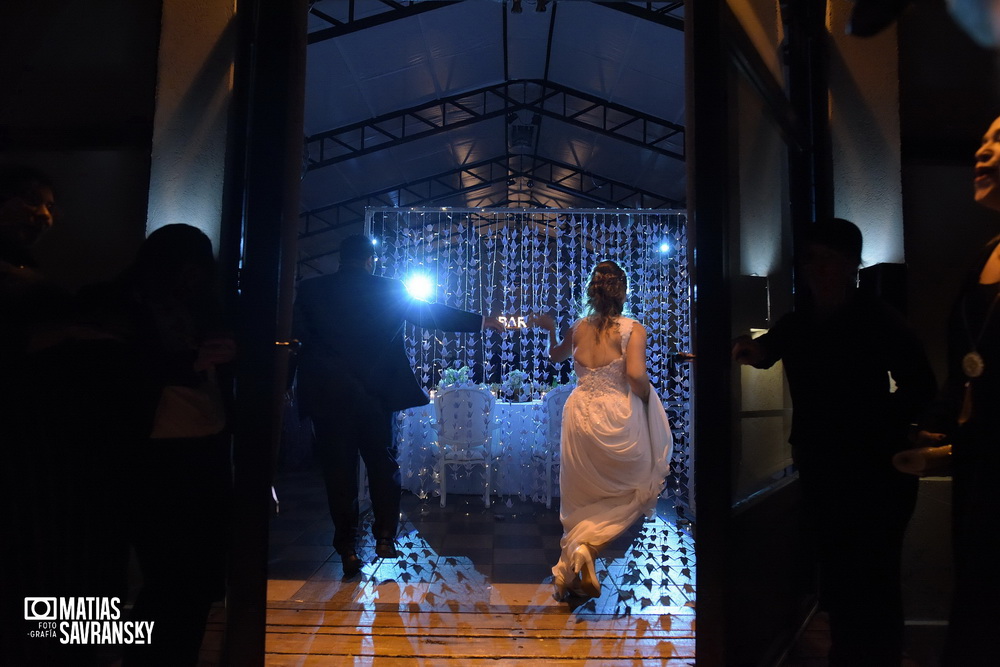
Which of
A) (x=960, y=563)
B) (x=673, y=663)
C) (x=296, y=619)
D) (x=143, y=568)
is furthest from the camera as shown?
(x=296, y=619)

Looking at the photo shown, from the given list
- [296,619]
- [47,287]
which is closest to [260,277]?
[47,287]

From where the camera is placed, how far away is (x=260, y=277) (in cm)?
190

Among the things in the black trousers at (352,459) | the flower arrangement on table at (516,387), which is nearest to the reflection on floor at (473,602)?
the black trousers at (352,459)

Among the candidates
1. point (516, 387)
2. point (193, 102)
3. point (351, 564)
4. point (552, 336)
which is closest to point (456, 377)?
point (516, 387)

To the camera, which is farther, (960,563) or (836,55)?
Answer: (836,55)

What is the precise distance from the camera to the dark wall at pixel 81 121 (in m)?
1.94

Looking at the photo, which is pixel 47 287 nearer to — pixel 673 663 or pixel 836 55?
pixel 673 663

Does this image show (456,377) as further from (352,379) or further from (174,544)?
(174,544)

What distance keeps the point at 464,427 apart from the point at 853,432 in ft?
12.9

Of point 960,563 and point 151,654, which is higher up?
point 960,563

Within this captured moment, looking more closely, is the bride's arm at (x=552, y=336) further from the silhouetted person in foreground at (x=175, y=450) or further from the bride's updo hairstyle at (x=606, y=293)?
the silhouetted person in foreground at (x=175, y=450)

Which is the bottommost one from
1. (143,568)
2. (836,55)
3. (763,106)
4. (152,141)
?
(143,568)

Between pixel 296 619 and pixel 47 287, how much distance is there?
5.64 ft

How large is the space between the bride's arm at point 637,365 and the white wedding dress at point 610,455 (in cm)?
3
